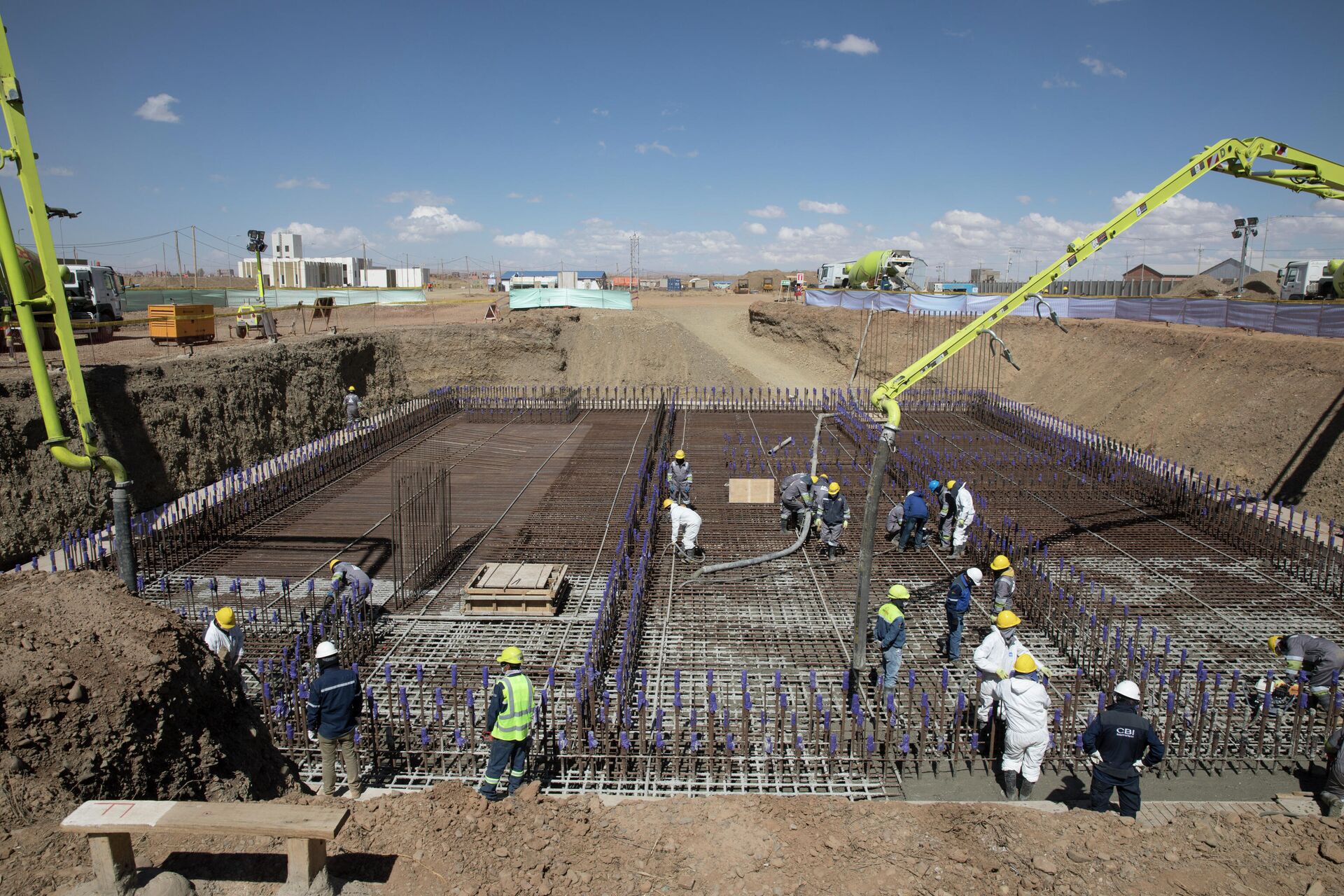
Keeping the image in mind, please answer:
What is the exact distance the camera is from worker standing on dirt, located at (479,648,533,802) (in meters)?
5.75

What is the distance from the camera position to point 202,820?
3.92 m

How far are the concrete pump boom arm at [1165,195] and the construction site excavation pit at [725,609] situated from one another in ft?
8.83

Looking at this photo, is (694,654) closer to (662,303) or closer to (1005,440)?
(1005,440)

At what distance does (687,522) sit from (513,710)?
5478mm

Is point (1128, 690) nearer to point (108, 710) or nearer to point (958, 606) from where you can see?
point (958, 606)

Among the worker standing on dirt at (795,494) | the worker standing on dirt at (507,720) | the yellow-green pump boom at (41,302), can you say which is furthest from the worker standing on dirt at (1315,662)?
the yellow-green pump boom at (41,302)

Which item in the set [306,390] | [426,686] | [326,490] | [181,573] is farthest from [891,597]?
[306,390]

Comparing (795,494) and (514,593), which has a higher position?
(795,494)

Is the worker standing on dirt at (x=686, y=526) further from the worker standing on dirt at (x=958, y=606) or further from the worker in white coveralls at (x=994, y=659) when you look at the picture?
the worker in white coveralls at (x=994, y=659)

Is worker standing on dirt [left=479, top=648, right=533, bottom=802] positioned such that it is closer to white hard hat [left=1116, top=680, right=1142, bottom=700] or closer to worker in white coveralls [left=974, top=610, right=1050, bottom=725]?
worker in white coveralls [left=974, top=610, right=1050, bottom=725]

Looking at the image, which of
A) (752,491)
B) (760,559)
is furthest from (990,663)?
(752,491)

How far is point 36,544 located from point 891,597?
475 inches

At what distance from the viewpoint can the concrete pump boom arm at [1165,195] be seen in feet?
28.4

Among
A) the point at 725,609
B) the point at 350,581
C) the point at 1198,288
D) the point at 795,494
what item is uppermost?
the point at 1198,288
